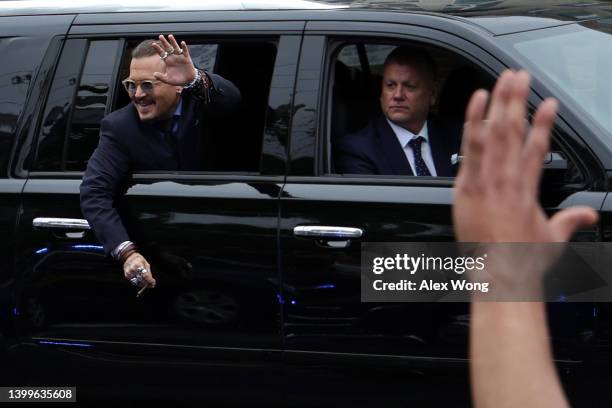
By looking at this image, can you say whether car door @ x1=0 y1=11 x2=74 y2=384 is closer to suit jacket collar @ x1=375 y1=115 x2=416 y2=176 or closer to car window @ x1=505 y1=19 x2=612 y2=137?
suit jacket collar @ x1=375 y1=115 x2=416 y2=176

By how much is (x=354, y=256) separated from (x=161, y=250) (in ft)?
2.27

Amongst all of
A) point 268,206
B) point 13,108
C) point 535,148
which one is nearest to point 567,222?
point 535,148

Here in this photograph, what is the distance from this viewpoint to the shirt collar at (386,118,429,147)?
14.6 ft

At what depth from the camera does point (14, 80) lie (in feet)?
15.2

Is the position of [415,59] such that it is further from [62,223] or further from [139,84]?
[62,223]

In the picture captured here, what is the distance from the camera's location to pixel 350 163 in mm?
4344

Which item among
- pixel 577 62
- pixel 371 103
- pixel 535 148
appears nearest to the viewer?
pixel 535 148

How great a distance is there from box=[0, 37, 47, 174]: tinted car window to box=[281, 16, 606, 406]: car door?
3.45ft

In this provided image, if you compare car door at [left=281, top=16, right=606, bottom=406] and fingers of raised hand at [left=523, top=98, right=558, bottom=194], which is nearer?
fingers of raised hand at [left=523, top=98, right=558, bottom=194]

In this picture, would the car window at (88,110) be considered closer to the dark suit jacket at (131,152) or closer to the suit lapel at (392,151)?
the dark suit jacket at (131,152)

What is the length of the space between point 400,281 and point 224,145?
98 centimetres

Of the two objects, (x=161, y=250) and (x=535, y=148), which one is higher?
(x=161, y=250)

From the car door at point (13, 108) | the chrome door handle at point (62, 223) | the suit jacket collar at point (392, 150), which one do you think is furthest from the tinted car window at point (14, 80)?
the suit jacket collar at point (392, 150)

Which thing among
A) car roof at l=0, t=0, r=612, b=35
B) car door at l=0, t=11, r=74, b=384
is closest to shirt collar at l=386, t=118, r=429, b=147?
car roof at l=0, t=0, r=612, b=35
